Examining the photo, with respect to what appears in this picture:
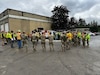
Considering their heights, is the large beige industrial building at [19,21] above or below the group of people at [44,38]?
above

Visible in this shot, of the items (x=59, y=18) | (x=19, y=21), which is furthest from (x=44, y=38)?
(x=59, y=18)

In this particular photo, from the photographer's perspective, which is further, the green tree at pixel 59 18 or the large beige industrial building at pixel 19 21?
the green tree at pixel 59 18

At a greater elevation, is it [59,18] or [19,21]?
[59,18]

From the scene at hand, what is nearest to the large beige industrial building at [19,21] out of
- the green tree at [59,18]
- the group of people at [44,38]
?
the green tree at [59,18]

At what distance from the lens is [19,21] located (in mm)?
33219

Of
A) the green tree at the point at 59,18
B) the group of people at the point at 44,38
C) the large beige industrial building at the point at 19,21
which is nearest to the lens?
the group of people at the point at 44,38

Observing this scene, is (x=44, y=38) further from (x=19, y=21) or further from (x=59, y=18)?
(x=59, y=18)

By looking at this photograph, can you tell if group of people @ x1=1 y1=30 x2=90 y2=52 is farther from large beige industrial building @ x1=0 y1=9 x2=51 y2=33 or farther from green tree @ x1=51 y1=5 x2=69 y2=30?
green tree @ x1=51 y1=5 x2=69 y2=30

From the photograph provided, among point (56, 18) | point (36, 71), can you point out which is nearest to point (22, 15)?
point (56, 18)

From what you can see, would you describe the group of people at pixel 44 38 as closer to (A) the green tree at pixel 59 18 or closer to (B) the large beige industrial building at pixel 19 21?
(B) the large beige industrial building at pixel 19 21

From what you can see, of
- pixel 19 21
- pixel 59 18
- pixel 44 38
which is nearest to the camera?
pixel 44 38

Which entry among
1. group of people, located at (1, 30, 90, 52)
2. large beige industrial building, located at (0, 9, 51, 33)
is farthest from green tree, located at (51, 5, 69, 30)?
group of people, located at (1, 30, 90, 52)

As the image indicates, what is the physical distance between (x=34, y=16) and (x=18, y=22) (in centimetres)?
673

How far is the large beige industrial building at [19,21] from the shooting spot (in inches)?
1227
